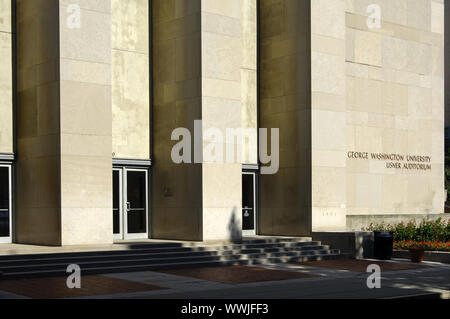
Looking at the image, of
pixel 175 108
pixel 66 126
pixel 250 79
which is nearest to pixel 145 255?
pixel 66 126

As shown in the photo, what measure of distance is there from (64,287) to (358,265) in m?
9.58

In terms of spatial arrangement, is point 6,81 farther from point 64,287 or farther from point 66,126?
point 64,287

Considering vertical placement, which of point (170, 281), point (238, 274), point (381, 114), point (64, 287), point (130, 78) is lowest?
point (238, 274)

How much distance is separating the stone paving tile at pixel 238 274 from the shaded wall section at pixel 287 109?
6.76m

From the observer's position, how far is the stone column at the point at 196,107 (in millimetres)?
22203

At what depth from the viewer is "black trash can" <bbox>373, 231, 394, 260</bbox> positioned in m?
21.9

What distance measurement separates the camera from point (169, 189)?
2331 centimetres

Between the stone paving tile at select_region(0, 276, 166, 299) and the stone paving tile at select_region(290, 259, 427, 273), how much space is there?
6814 millimetres

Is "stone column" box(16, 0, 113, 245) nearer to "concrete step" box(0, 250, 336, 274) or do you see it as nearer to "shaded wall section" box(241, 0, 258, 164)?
"concrete step" box(0, 250, 336, 274)

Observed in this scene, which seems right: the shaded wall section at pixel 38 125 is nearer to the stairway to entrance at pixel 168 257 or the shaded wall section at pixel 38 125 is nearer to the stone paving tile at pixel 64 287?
the stairway to entrance at pixel 168 257

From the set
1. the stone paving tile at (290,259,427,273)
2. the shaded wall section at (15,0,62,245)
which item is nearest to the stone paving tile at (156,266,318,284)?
the stone paving tile at (290,259,427,273)

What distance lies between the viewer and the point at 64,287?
47.8 ft

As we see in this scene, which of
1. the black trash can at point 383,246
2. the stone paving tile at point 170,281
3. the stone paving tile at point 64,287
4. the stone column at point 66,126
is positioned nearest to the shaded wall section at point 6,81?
the stone column at point 66,126

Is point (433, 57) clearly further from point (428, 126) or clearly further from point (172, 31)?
point (172, 31)
